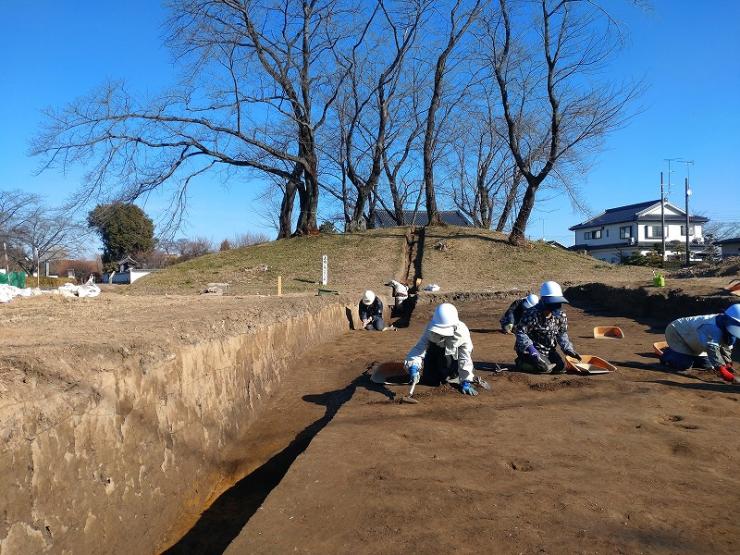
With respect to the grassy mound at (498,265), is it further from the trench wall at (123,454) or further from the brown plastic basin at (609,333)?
the trench wall at (123,454)

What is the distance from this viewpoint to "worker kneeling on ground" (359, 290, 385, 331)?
15.0 metres

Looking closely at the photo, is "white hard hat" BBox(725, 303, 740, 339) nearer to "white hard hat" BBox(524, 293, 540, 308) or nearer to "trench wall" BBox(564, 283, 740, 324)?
"white hard hat" BBox(524, 293, 540, 308)

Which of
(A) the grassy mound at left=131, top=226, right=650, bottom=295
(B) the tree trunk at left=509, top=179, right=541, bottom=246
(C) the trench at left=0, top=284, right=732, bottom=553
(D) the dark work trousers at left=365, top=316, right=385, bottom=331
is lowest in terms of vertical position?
(C) the trench at left=0, top=284, right=732, bottom=553

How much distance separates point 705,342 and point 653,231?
4865 centimetres

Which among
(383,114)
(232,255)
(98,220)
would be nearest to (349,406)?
(98,220)

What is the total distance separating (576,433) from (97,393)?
4.00 metres

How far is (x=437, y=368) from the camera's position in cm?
728

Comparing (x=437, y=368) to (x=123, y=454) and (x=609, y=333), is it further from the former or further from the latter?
(x=609, y=333)

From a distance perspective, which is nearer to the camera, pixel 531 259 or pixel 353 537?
pixel 353 537

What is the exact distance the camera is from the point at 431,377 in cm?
730

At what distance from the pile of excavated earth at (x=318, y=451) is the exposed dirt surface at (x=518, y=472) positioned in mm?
18

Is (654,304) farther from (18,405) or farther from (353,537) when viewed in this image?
(18,405)

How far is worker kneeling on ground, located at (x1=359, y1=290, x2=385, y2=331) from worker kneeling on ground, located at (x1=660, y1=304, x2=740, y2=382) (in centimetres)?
762

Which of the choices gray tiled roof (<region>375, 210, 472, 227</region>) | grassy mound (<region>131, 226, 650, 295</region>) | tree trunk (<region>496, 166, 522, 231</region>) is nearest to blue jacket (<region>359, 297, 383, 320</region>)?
grassy mound (<region>131, 226, 650, 295</region>)
